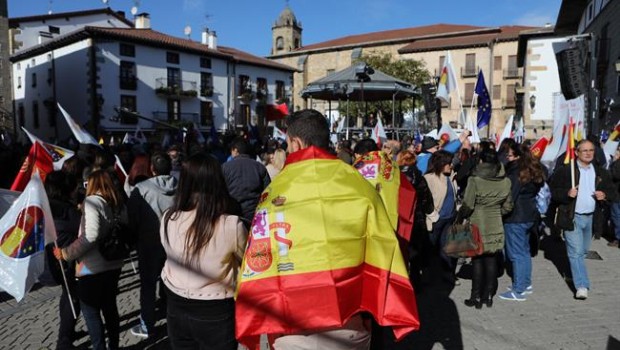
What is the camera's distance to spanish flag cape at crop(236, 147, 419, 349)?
1.95 m

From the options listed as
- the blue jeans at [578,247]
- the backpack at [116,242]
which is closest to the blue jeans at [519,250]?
the blue jeans at [578,247]

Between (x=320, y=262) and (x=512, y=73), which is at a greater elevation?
(x=512, y=73)

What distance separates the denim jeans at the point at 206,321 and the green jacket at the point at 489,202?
3.42 meters

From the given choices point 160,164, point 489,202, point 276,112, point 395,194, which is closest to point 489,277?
point 489,202

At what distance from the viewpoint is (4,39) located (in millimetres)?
23562

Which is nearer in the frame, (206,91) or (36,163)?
(36,163)

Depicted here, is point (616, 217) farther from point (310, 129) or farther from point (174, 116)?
point (174, 116)

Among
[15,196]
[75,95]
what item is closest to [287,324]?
[15,196]

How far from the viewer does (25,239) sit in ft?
11.2

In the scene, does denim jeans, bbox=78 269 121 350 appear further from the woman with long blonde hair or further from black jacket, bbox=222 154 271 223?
black jacket, bbox=222 154 271 223

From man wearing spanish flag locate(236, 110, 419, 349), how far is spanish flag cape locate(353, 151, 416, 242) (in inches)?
20.2

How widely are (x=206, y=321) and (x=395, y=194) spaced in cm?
130

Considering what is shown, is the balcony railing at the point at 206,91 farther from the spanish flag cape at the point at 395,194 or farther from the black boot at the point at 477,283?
the spanish flag cape at the point at 395,194

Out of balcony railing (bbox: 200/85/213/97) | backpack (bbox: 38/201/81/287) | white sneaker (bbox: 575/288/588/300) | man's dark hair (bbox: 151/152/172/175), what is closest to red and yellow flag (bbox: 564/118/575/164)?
white sneaker (bbox: 575/288/588/300)
